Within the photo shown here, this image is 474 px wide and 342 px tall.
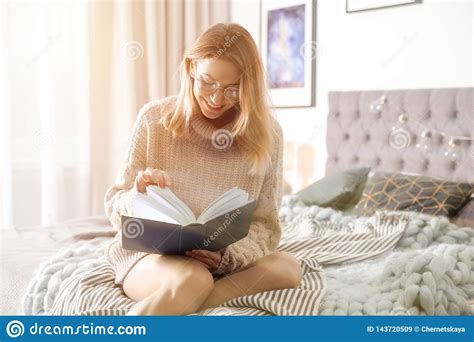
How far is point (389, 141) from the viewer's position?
201 cm

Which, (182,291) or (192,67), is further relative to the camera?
(192,67)

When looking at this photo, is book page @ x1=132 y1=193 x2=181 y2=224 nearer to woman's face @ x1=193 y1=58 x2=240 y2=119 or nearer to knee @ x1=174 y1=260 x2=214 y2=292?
knee @ x1=174 y1=260 x2=214 y2=292

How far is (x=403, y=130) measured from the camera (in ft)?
6.50

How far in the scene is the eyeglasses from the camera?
1.02 meters

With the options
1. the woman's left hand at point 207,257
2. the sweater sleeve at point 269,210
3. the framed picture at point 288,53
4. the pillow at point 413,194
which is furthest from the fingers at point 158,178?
the pillow at point 413,194

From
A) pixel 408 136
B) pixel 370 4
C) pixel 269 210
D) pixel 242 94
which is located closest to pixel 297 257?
pixel 269 210

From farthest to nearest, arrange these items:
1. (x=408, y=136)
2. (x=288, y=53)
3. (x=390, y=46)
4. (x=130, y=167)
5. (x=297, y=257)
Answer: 1. (x=408, y=136)
2. (x=288, y=53)
3. (x=390, y=46)
4. (x=297, y=257)
5. (x=130, y=167)

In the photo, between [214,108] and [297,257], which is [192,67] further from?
[297,257]

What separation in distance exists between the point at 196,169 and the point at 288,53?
2.82 ft

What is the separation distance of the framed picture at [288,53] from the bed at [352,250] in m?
0.18

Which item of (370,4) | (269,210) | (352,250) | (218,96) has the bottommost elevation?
(352,250)

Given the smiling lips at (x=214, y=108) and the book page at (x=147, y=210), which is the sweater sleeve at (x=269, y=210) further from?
the book page at (x=147, y=210)

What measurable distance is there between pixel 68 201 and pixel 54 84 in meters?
0.48

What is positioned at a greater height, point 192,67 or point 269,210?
point 192,67
